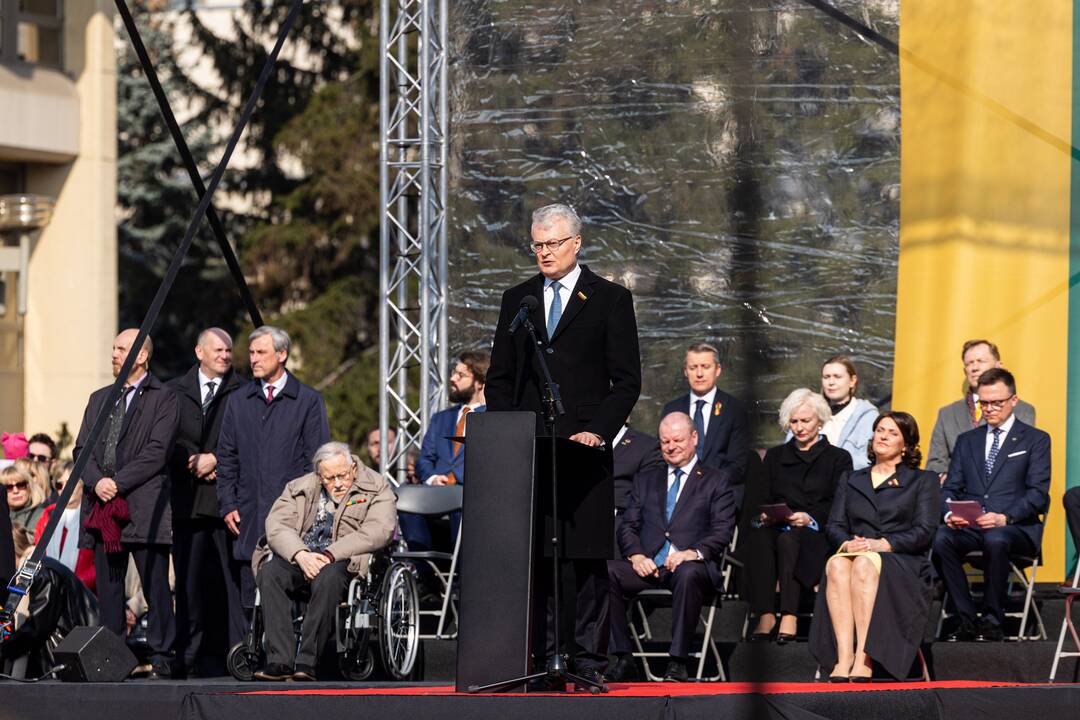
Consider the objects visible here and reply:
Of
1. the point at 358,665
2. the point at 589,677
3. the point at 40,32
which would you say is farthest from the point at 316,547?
the point at 40,32

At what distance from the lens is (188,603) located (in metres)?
8.21

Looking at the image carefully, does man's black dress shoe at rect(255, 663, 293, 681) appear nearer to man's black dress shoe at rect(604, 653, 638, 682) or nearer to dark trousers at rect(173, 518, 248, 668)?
dark trousers at rect(173, 518, 248, 668)

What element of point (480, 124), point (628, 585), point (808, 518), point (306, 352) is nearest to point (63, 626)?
point (628, 585)

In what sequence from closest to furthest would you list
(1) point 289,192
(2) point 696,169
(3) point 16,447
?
(2) point 696,169 → (3) point 16,447 → (1) point 289,192

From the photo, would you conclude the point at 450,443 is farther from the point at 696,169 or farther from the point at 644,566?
the point at 696,169

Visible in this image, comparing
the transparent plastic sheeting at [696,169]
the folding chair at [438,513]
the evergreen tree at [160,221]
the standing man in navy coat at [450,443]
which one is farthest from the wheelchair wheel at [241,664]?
the evergreen tree at [160,221]

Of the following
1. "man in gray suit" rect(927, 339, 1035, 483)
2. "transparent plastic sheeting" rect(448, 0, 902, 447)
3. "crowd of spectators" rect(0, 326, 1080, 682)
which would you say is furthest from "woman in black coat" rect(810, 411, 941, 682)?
"transparent plastic sheeting" rect(448, 0, 902, 447)

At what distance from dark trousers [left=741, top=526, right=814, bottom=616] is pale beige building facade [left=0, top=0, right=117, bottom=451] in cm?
1048

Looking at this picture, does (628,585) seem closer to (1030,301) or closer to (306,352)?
(1030,301)

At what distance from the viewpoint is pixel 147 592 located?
26.2 feet

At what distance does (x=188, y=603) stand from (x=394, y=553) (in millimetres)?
977

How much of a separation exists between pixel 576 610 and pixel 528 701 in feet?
1.17

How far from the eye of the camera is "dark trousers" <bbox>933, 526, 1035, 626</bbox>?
7.74 meters

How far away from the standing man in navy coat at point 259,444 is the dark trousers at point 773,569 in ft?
6.59
